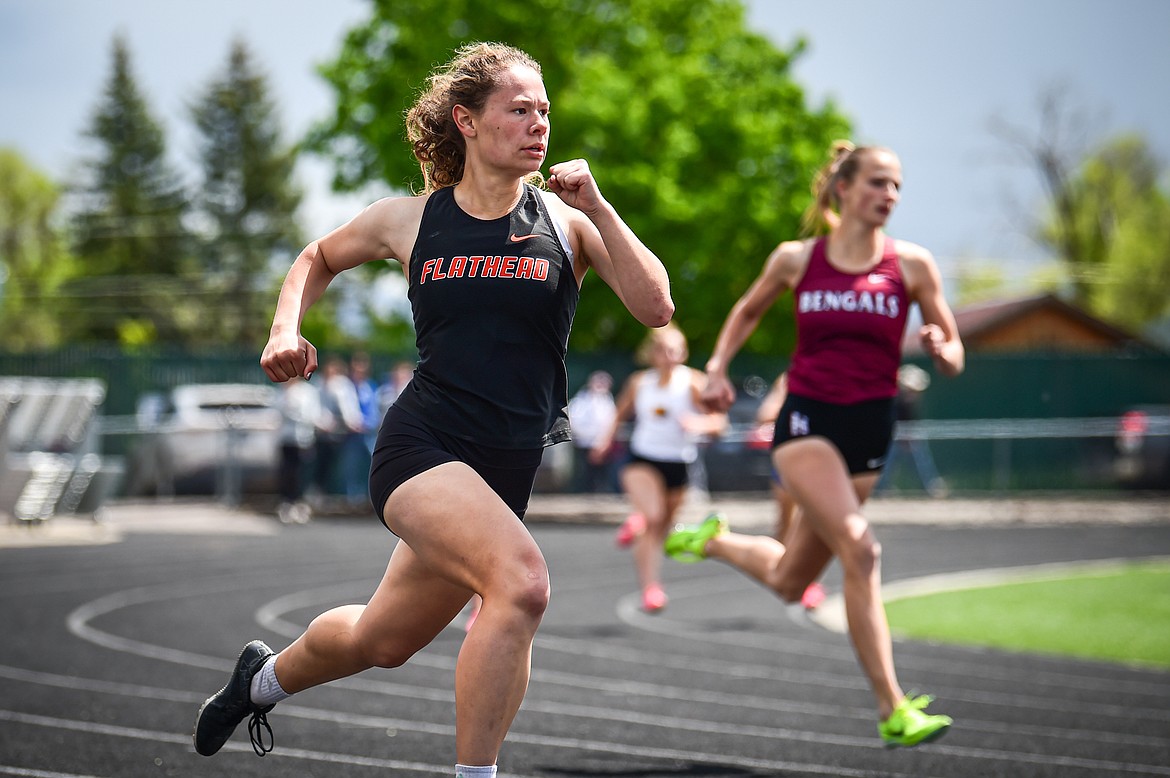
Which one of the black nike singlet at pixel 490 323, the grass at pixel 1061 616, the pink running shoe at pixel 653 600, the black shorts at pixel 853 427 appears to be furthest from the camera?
the pink running shoe at pixel 653 600

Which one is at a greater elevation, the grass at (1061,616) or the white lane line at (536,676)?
the white lane line at (536,676)

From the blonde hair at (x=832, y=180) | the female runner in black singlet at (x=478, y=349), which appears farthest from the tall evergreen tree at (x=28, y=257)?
the female runner in black singlet at (x=478, y=349)

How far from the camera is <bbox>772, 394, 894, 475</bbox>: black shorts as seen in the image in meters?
5.96

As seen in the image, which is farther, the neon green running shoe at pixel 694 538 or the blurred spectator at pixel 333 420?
the blurred spectator at pixel 333 420

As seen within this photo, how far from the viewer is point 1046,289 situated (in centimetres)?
6059

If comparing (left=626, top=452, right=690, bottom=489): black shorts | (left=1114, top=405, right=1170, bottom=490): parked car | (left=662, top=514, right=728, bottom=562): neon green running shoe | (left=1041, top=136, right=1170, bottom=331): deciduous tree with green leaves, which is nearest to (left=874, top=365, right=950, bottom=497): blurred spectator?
(left=1114, top=405, right=1170, bottom=490): parked car

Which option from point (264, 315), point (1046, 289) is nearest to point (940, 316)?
point (1046, 289)

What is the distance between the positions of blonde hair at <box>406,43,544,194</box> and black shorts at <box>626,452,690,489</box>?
6294 millimetres

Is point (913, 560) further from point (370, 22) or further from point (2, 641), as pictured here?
point (370, 22)

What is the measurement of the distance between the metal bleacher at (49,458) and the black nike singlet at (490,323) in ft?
45.8

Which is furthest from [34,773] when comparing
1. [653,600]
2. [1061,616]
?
[1061,616]

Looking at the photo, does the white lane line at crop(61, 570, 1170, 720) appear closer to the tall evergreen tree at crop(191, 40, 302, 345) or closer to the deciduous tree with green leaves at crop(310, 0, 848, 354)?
the deciduous tree with green leaves at crop(310, 0, 848, 354)

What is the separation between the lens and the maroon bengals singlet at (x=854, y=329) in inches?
233

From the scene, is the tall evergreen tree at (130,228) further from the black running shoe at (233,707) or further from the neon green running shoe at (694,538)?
the black running shoe at (233,707)
